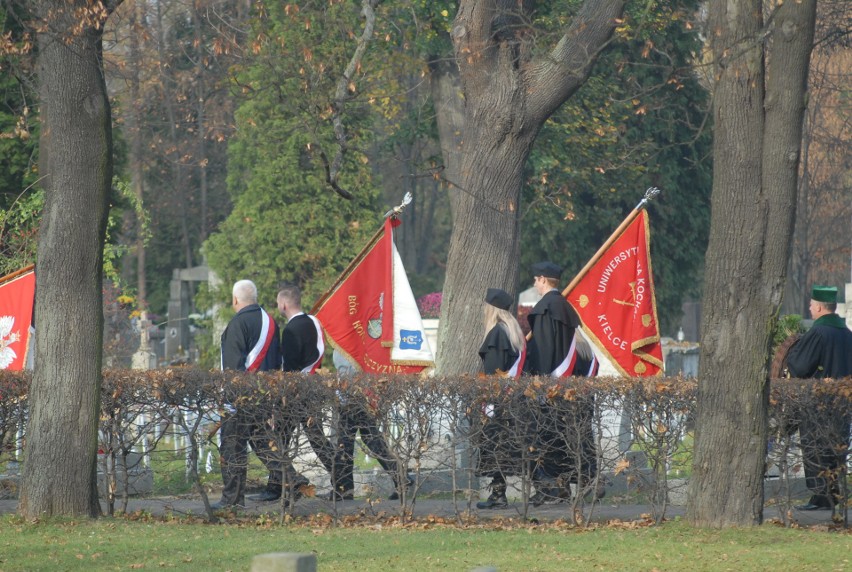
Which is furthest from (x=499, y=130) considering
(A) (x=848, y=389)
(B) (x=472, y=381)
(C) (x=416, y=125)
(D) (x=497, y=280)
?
(C) (x=416, y=125)

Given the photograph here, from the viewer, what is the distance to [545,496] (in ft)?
32.0

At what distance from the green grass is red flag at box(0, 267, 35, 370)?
12.2 feet

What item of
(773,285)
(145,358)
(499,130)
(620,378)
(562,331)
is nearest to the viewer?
(773,285)

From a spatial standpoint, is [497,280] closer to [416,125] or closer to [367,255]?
[367,255]

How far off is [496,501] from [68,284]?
3674mm

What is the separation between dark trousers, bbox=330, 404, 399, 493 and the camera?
9.59m

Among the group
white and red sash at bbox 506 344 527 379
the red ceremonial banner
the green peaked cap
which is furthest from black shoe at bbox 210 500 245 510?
the green peaked cap

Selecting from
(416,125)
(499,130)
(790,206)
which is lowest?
(790,206)

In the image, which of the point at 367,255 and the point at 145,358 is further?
the point at 145,358

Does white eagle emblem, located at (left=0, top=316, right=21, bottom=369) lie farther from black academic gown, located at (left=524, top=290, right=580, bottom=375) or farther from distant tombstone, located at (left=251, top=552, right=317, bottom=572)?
distant tombstone, located at (left=251, top=552, right=317, bottom=572)

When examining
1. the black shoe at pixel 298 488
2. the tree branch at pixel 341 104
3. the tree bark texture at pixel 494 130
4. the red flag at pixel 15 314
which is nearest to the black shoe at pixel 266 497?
the black shoe at pixel 298 488

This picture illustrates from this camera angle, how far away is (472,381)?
9.51 meters

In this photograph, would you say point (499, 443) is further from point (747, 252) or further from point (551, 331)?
point (747, 252)

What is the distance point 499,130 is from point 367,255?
183 centimetres
